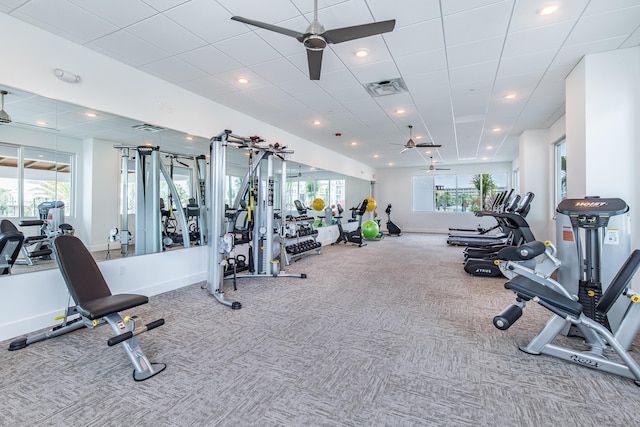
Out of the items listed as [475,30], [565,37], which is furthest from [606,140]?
[475,30]

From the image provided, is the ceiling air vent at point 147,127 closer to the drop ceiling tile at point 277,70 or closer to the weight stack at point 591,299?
the drop ceiling tile at point 277,70

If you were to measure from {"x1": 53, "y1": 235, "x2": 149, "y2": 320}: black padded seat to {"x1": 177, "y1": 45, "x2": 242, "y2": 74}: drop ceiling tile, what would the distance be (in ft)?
7.81

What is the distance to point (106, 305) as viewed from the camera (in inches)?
89.3

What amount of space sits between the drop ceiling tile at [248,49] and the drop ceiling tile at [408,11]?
125 centimetres

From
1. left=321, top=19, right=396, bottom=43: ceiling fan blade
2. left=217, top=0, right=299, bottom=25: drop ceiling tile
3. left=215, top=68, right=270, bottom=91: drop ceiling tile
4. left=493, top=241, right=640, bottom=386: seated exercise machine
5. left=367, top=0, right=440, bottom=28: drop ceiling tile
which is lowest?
left=493, top=241, right=640, bottom=386: seated exercise machine

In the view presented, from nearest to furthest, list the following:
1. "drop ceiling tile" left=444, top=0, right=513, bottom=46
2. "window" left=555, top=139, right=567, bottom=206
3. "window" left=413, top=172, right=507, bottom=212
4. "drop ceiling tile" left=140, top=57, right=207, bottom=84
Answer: "drop ceiling tile" left=444, top=0, right=513, bottom=46
"drop ceiling tile" left=140, top=57, right=207, bottom=84
"window" left=555, top=139, right=567, bottom=206
"window" left=413, top=172, right=507, bottom=212

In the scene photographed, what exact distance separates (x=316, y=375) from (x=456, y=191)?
39.5ft

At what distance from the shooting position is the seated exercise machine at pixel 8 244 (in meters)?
2.78

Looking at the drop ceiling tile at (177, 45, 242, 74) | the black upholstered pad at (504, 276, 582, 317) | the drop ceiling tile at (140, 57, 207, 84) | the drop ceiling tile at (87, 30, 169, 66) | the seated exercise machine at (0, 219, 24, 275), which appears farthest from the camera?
the drop ceiling tile at (140, 57, 207, 84)

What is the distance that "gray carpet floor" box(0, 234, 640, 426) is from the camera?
69.7 inches

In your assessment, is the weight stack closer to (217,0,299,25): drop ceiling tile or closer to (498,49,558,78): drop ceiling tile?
(498,49,558,78): drop ceiling tile

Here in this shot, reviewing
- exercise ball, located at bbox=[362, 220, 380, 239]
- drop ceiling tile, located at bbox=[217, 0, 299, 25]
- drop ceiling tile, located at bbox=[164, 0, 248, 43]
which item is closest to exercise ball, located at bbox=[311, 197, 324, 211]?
exercise ball, located at bbox=[362, 220, 380, 239]

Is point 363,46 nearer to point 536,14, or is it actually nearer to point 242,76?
point 536,14

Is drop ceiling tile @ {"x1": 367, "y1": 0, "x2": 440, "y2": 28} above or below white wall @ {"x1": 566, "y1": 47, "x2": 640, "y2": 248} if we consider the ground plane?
above
